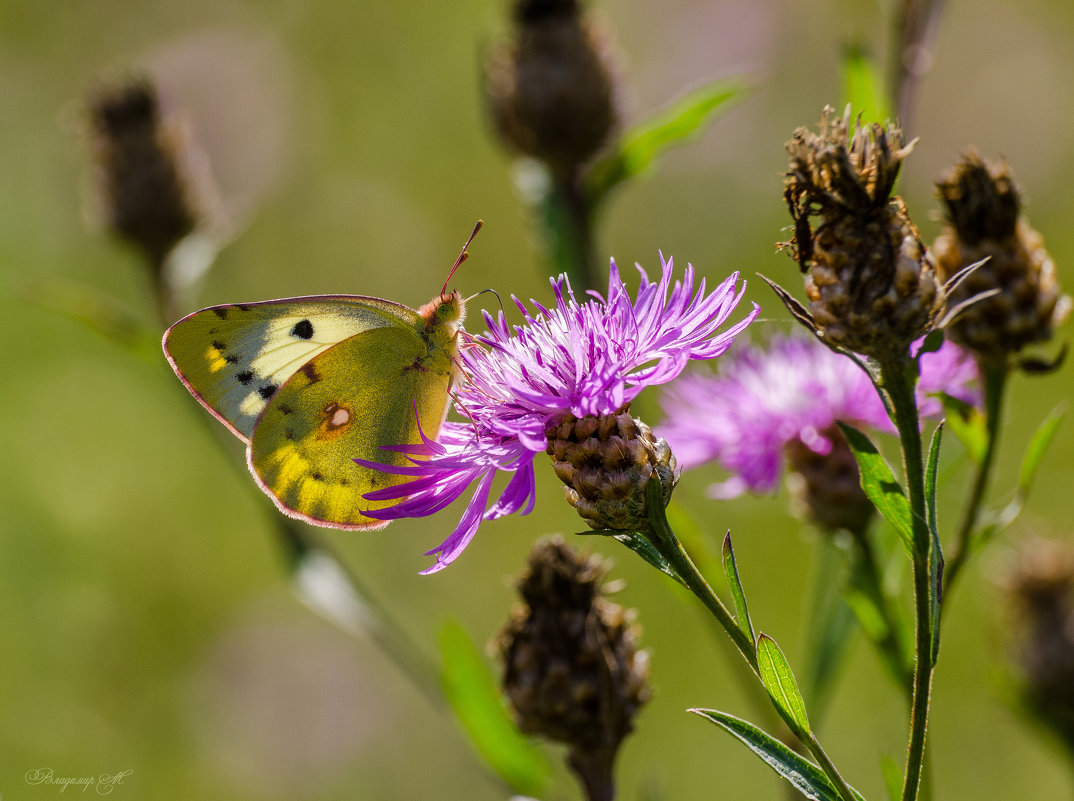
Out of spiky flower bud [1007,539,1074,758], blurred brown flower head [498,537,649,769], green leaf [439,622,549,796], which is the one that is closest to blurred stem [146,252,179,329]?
green leaf [439,622,549,796]

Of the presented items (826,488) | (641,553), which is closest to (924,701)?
(641,553)

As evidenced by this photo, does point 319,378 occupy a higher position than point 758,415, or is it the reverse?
point 758,415

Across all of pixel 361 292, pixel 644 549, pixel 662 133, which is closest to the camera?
pixel 644 549

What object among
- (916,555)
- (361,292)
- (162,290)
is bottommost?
(361,292)

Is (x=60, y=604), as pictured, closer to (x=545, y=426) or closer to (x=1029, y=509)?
(x=545, y=426)

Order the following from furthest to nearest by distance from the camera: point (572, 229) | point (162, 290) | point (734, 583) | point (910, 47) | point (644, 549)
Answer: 1. point (162, 290)
2. point (572, 229)
3. point (910, 47)
4. point (644, 549)
5. point (734, 583)

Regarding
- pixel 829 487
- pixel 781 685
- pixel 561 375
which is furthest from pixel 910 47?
pixel 781 685

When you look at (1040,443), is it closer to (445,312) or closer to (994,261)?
(994,261)

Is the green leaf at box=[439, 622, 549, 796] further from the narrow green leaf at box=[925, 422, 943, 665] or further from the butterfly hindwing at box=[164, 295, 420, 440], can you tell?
the narrow green leaf at box=[925, 422, 943, 665]
